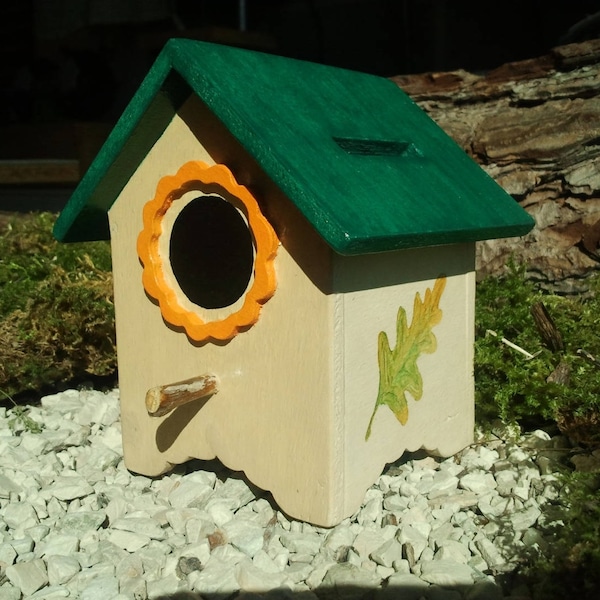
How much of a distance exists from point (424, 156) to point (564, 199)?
1096mm

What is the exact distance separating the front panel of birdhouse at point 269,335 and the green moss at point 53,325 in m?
0.67

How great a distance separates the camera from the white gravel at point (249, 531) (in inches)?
64.1

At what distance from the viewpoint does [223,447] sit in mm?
1909

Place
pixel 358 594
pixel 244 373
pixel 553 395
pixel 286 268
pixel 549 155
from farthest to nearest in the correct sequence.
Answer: pixel 549 155 < pixel 553 395 < pixel 244 373 < pixel 286 268 < pixel 358 594

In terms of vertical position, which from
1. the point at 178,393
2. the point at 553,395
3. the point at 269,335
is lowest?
the point at 553,395

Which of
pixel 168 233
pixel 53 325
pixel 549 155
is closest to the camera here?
pixel 168 233

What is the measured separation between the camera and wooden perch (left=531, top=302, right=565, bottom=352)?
2270 mm

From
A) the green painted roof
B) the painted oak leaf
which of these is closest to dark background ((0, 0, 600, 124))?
the green painted roof

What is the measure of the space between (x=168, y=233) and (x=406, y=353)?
670mm

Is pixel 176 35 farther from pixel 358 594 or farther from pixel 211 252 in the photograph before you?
pixel 358 594

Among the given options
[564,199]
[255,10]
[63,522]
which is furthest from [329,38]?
[63,522]

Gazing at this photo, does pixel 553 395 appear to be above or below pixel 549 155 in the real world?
below

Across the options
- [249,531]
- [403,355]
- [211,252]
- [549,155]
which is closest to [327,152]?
[211,252]

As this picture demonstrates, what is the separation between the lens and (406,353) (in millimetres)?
1913
